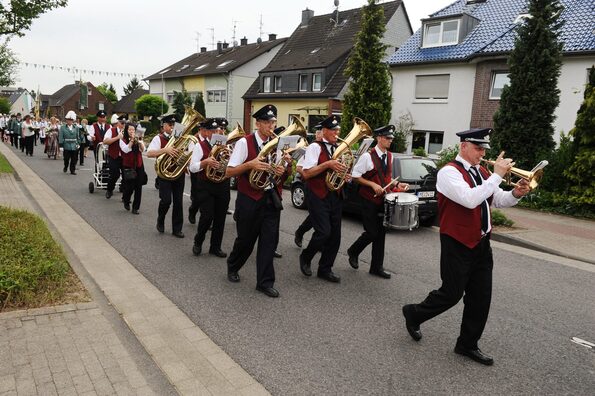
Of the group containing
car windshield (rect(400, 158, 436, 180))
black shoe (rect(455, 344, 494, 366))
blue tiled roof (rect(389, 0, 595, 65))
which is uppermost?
blue tiled roof (rect(389, 0, 595, 65))

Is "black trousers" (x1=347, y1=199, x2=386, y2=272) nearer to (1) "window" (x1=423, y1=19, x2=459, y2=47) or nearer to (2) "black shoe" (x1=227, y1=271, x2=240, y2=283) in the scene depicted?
(2) "black shoe" (x1=227, y1=271, x2=240, y2=283)

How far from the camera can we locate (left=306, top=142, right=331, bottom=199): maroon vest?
6.06 m

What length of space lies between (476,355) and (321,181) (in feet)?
9.04

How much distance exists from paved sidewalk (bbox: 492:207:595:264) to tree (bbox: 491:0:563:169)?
284cm

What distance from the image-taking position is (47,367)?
3.57 metres

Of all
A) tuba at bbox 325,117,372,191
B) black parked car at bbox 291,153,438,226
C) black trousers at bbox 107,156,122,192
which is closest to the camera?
tuba at bbox 325,117,372,191

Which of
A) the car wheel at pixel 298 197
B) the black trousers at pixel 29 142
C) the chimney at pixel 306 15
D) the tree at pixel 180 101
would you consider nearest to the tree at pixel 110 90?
the tree at pixel 180 101

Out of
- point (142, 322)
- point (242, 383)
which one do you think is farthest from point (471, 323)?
point (142, 322)

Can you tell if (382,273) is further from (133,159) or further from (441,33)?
(441,33)

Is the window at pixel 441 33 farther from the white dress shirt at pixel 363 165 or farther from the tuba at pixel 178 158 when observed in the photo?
the white dress shirt at pixel 363 165

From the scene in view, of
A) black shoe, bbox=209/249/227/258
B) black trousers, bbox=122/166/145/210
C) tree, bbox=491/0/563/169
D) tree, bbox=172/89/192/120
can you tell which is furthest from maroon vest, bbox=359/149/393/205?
tree, bbox=172/89/192/120

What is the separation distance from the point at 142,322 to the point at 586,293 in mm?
5617

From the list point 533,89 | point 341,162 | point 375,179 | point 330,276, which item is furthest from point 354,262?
point 533,89

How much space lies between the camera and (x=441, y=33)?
22750 millimetres
